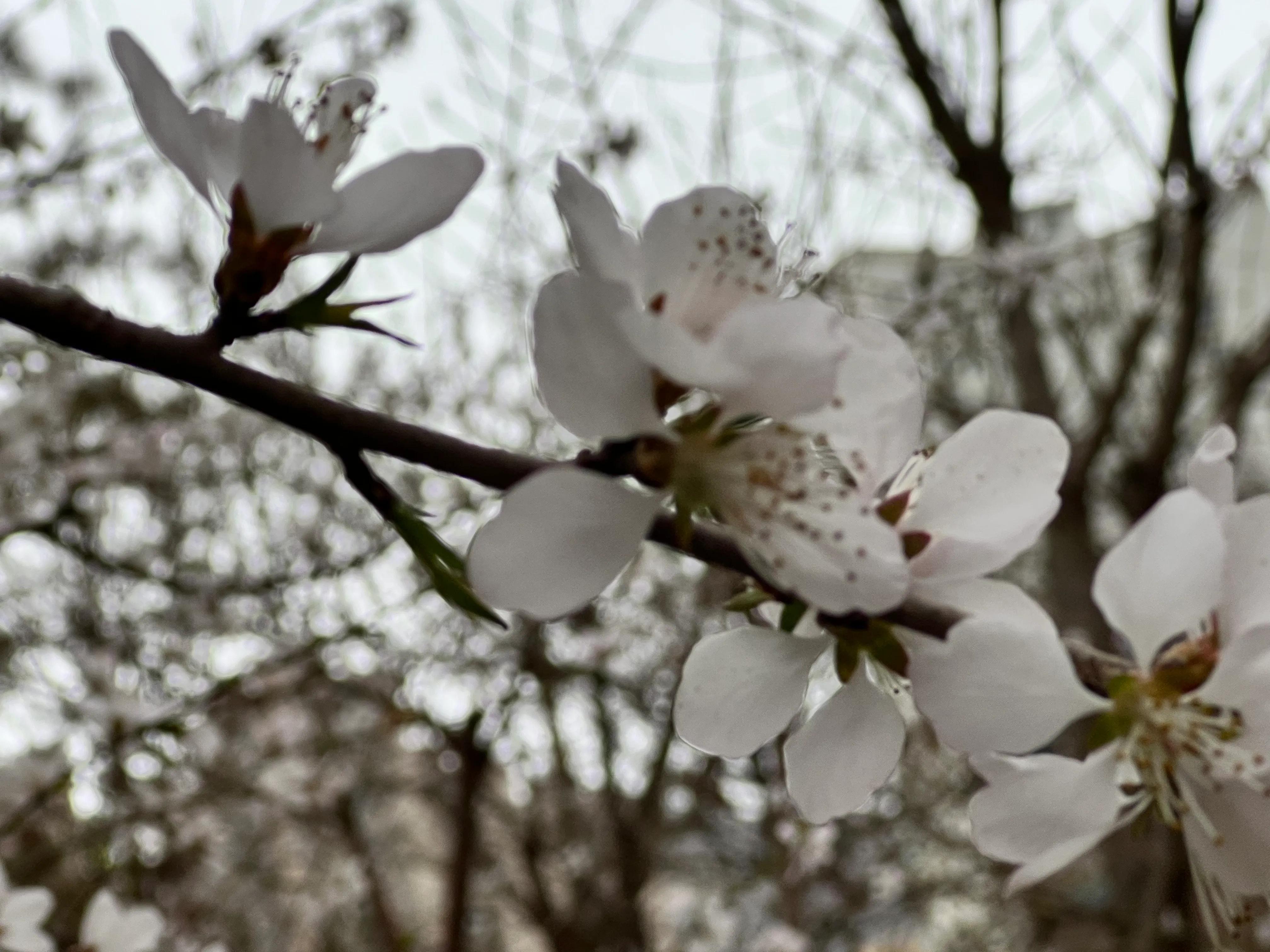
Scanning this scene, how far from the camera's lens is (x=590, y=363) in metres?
0.37

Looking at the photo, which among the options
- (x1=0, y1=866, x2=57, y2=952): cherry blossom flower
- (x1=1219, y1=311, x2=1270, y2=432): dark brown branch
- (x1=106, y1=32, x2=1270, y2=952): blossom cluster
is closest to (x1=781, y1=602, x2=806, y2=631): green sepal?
(x1=106, y1=32, x2=1270, y2=952): blossom cluster

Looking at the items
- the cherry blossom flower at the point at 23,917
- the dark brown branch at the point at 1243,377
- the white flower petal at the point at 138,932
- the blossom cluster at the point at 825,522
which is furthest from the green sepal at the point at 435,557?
the dark brown branch at the point at 1243,377

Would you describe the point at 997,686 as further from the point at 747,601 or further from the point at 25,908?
the point at 25,908

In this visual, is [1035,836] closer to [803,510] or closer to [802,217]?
[803,510]

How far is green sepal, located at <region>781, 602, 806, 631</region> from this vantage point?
17.7 inches

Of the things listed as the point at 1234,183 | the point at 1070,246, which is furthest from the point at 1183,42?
the point at 1070,246

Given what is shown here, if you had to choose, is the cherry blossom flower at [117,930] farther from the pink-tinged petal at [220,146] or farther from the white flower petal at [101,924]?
the pink-tinged petal at [220,146]

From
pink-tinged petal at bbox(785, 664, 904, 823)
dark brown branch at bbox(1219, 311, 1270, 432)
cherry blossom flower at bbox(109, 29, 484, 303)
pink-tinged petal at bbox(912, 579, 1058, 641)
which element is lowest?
pink-tinged petal at bbox(785, 664, 904, 823)

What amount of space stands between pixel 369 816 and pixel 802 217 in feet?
11.6

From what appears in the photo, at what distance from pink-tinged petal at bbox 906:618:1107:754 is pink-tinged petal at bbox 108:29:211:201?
0.36 m

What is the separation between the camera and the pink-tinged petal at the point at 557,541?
38 cm

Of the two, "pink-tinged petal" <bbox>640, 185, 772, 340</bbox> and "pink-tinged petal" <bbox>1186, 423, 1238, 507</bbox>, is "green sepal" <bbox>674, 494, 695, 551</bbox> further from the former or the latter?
"pink-tinged petal" <bbox>1186, 423, 1238, 507</bbox>

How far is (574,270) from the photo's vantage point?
0.37 metres

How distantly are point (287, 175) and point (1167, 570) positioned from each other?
385 mm
